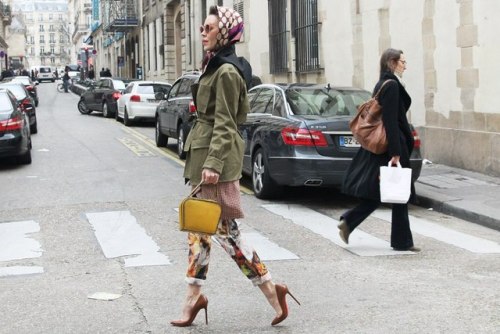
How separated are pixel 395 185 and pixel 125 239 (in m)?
2.72

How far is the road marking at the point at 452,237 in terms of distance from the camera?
23.3 feet

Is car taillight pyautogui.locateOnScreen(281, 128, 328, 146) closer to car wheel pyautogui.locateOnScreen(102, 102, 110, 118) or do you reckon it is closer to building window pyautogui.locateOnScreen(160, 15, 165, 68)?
car wheel pyautogui.locateOnScreen(102, 102, 110, 118)

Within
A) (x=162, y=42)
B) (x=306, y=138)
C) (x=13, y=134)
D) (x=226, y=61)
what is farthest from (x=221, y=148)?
(x=162, y=42)

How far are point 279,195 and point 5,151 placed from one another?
558cm

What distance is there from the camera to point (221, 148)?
4383mm

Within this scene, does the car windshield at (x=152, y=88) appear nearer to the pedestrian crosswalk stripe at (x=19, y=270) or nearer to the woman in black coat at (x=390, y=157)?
the woman in black coat at (x=390, y=157)

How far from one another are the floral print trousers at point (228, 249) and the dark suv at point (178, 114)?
9392 millimetres

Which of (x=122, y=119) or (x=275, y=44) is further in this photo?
(x=122, y=119)

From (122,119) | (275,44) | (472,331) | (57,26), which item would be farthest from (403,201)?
(57,26)

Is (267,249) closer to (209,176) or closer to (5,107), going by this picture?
(209,176)

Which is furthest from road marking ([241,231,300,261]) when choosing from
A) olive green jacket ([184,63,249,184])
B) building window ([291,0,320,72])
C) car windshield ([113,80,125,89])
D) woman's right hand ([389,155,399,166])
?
car windshield ([113,80,125,89])

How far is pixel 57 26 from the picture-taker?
196 metres

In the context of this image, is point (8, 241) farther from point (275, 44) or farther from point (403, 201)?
point (275, 44)

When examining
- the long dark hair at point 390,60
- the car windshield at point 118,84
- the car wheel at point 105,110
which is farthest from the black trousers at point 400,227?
the car windshield at point 118,84
